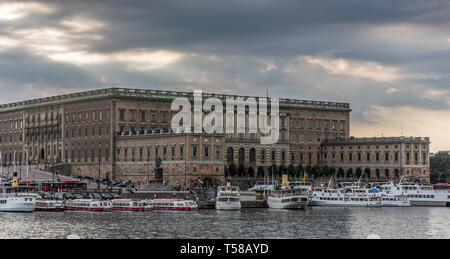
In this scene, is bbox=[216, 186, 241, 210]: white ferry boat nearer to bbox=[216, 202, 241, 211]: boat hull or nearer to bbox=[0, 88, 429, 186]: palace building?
bbox=[216, 202, 241, 211]: boat hull

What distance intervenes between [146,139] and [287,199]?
3472 cm

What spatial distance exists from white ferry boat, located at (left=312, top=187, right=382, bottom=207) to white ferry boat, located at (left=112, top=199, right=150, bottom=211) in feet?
102

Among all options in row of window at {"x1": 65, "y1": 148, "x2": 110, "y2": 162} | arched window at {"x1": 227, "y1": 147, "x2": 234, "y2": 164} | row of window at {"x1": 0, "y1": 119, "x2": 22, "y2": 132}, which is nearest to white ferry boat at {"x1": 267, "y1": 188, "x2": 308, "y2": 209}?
row of window at {"x1": 65, "y1": 148, "x2": 110, "y2": 162}

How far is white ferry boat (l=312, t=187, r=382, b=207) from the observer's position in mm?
121625

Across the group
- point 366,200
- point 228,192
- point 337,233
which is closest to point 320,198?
point 366,200

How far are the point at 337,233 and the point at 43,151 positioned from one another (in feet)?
323

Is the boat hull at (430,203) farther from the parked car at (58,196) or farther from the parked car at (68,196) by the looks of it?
the parked car at (58,196)

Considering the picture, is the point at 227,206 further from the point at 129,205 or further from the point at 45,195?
the point at 45,195

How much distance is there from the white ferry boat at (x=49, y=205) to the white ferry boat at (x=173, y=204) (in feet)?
37.6

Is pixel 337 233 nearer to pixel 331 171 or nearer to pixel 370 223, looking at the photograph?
pixel 370 223

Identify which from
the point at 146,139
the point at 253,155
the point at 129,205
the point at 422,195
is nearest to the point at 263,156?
Answer: the point at 253,155

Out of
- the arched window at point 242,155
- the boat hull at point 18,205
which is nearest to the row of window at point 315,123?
the arched window at point 242,155

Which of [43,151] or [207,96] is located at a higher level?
[207,96]

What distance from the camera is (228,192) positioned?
104 meters
